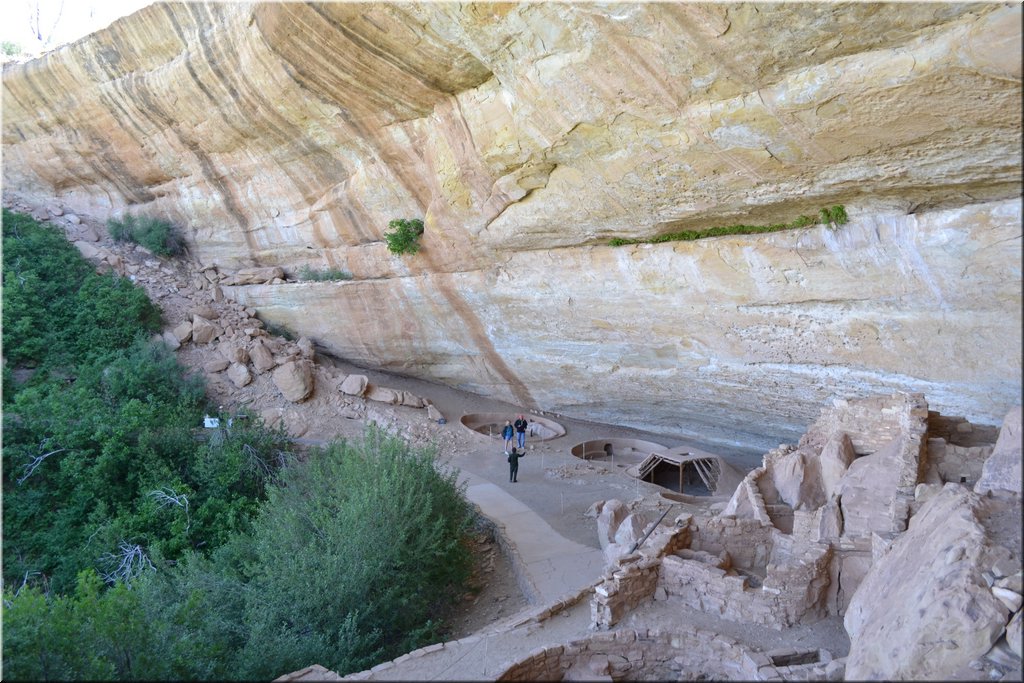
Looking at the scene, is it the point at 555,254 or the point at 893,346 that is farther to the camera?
the point at 555,254

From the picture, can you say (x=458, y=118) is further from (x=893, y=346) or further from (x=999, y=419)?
(x=999, y=419)

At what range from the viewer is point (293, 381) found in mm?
13844

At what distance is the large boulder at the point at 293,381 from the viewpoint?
13820 millimetres

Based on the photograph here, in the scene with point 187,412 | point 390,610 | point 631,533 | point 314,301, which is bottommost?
point 390,610

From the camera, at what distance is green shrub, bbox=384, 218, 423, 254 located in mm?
12258

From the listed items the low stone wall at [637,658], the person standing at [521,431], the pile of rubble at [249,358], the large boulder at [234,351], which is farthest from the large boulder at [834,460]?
the large boulder at [234,351]

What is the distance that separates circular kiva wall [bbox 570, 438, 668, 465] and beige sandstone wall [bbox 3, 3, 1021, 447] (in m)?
0.57

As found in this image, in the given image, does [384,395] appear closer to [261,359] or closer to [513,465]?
[261,359]

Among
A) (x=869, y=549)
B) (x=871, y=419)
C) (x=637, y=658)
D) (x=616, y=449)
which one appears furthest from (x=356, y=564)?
(x=616, y=449)

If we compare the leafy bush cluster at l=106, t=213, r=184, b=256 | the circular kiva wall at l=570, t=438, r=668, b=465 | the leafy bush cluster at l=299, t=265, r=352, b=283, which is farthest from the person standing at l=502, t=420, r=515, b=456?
the leafy bush cluster at l=106, t=213, r=184, b=256

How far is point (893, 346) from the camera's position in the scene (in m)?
8.35

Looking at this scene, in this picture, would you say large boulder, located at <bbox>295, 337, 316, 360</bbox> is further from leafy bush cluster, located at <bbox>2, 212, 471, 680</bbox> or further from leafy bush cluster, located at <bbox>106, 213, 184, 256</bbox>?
leafy bush cluster, located at <bbox>106, 213, 184, 256</bbox>

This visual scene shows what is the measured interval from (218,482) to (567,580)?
6.20 metres

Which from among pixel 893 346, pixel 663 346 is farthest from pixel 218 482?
pixel 893 346
